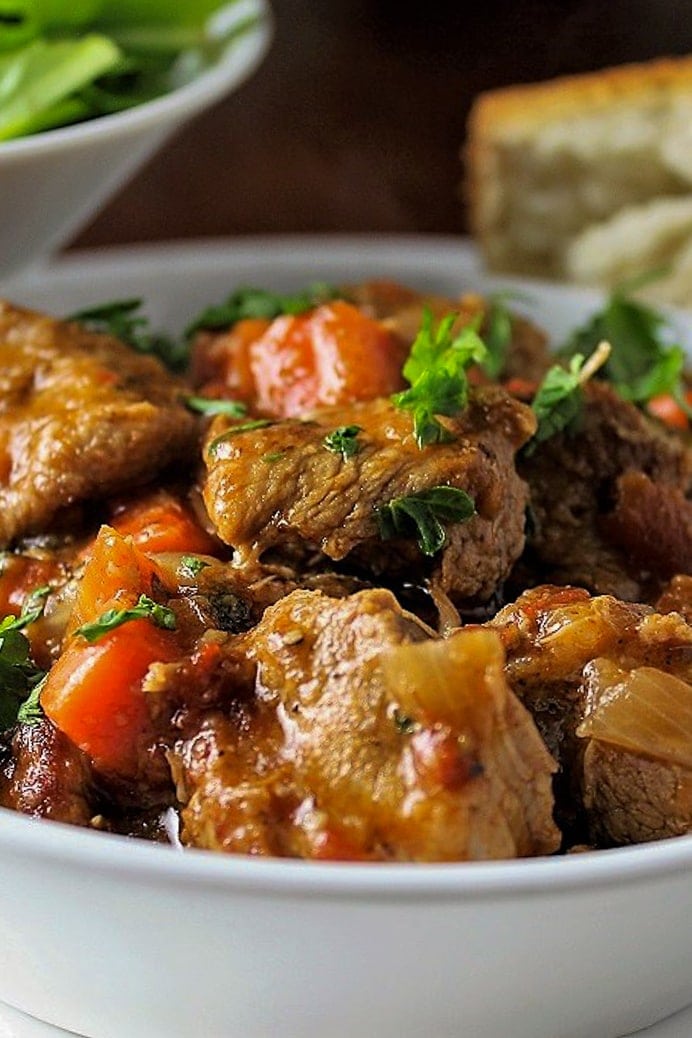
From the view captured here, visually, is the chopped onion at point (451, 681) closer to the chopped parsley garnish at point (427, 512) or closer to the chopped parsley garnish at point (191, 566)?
the chopped parsley garnish at point (427, 512)

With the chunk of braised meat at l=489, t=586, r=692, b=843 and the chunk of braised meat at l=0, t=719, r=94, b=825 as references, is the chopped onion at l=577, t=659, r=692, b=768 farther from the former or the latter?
the chunk of braised meat at l=0, t=719, r=94, b=825

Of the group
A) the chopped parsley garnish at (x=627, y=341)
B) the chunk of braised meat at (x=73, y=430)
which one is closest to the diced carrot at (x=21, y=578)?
the chunk of braised meat at (x=73, y=430)

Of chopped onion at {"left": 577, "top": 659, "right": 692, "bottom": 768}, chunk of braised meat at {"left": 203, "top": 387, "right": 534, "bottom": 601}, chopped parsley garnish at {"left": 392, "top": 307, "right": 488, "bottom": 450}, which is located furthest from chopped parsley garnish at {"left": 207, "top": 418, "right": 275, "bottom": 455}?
chopped onion at {"left": 577, "top": 659, "right": 692, "bottom": 768}

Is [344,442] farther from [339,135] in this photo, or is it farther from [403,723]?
[339,135]

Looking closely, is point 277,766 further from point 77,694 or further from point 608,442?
point 608,442

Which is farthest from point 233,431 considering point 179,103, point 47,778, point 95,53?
point 95,53

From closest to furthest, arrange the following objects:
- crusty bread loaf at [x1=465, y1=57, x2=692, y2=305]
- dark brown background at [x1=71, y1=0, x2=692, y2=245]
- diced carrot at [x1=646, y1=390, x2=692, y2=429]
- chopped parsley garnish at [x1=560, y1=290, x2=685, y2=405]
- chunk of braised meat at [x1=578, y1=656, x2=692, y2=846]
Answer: chunk of braised meat at [x1=578, y1=656, x2=692, y2=846], diced carrot at [x1=646, y1=390, x2=692, y2=429], chopped parsley garnish at [x1=560, y1=290, x2=685, y2=405], crusty bread loaf at [x1=465, y1=57, x2=692, y2=305], dark brown background at [x1=71, y1=0, x2=692, y2=245]

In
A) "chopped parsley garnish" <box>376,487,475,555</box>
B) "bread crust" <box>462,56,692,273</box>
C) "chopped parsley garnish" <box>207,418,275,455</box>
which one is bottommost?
"bread crust" <box>462,56,692,273</box>

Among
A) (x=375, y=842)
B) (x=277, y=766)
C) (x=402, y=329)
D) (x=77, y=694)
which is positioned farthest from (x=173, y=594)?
(x=402, y=329)
